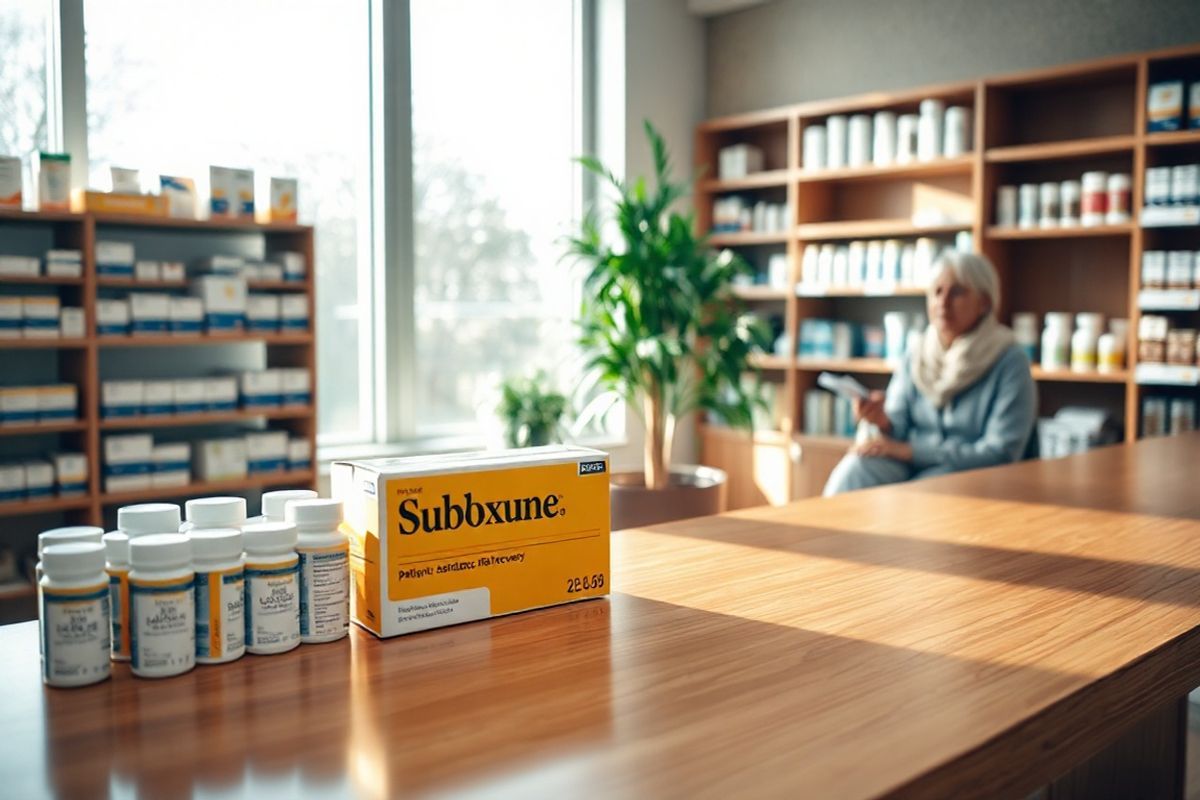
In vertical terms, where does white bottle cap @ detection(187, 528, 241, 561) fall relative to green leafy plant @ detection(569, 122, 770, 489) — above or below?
below

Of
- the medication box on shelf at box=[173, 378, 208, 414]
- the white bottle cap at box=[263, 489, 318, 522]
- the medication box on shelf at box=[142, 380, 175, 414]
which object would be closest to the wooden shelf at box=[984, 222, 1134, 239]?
the medication box on shelf at box=[173, 378, 208, 414]

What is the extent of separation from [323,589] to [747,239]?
16.8 ft

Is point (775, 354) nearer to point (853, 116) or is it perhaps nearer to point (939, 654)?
point (853, 116)

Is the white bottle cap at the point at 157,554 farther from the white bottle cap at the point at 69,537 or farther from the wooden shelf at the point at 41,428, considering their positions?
the wooden shelf at the point at 41,428

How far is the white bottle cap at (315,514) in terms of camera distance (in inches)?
42.4

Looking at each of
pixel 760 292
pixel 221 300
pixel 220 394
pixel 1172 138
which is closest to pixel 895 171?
pixel 760 292

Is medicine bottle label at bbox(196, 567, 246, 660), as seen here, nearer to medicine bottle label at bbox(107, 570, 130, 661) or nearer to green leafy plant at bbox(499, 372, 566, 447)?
medicine bottle label at bbox(107, 570, 130, 661)

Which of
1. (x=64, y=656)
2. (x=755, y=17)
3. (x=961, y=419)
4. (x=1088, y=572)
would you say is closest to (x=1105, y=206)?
(x=961, y=419)

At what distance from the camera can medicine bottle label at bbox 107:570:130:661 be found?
3.31 ft

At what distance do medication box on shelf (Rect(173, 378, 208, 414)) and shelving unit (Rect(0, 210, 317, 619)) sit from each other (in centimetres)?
5

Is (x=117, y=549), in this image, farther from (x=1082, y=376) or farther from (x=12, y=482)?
(x=1082, y=376)

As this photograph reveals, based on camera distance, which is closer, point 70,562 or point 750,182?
point 70,562

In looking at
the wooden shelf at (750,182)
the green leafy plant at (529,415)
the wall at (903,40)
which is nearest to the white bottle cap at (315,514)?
the green leafy plant at (529,415)

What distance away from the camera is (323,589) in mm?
1088
